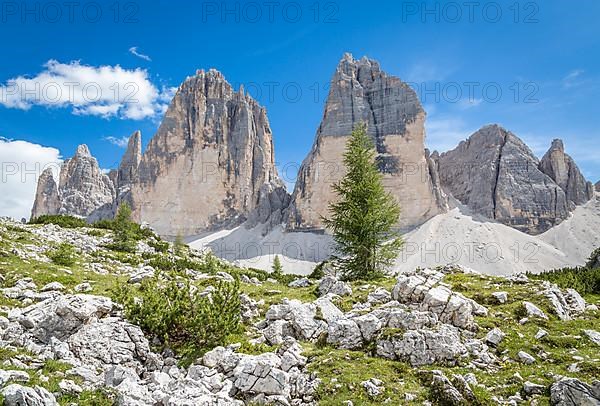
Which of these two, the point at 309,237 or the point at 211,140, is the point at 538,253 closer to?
the point at 309,237

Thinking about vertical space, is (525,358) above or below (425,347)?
below

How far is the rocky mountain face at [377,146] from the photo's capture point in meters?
127

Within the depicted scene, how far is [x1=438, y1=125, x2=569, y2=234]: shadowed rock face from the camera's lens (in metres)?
129

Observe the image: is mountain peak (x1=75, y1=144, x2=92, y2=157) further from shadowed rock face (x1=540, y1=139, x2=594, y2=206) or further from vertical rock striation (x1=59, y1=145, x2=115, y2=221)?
shadowed rock face (x1=540, y1=139, x2=594, y2=206)

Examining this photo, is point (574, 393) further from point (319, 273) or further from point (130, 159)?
point (130, 159)

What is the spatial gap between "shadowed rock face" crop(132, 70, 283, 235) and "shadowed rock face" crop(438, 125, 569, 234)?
71234mm

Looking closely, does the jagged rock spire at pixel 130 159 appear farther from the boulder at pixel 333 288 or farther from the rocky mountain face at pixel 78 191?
the boulder at pixel 333 288

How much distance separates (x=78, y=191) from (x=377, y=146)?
122 meters

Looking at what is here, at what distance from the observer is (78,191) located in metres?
164

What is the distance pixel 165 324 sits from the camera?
1137 centimetres

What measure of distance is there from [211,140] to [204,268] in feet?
423

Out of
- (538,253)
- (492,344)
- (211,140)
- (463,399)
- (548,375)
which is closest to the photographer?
(463,399)

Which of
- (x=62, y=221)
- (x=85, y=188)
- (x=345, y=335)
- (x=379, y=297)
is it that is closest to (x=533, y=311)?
(x=379, y=297)

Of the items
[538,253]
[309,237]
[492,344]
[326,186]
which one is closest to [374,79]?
[326,186]
